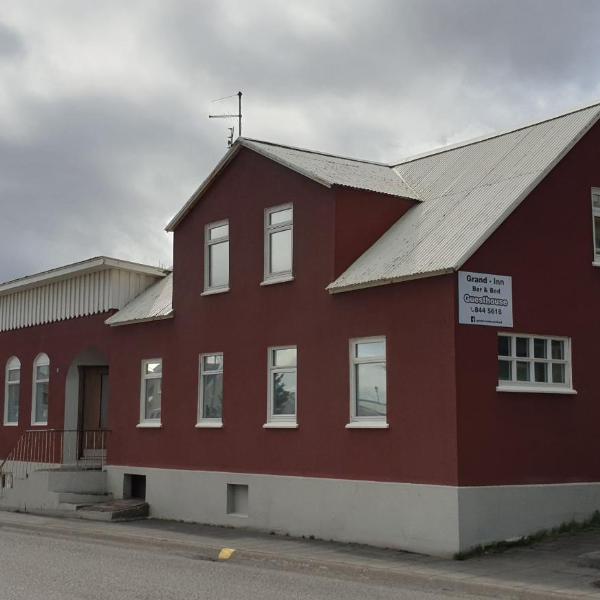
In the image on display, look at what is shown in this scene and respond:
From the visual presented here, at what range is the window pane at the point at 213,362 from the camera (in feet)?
64.9

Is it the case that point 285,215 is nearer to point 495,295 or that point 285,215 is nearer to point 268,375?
point 268,375

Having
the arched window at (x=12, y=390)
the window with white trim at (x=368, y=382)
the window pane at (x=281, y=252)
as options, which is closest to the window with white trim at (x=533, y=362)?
the window with white trim at (x=368, y=382)

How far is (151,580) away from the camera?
12.2 metres

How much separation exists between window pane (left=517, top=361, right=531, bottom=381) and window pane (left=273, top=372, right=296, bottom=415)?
4297mm

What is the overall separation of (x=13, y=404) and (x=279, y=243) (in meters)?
12.3

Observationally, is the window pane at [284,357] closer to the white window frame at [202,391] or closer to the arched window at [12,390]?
the white window frame at [202,391]

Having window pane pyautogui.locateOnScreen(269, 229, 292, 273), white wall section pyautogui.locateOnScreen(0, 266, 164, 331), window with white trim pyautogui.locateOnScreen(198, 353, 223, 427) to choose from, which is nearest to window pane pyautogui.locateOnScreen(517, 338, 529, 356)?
window pane pyautogui.locateOnScreen(269, 229, 292, 273)

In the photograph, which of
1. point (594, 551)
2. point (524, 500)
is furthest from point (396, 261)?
point (594, 551)

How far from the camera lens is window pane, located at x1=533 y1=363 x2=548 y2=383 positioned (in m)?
15.7

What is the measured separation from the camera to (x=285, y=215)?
60.8 feet

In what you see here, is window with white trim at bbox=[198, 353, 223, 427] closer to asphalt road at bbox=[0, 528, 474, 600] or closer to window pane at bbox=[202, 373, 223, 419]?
window pane at bbox=[202, 373, 223, 419]

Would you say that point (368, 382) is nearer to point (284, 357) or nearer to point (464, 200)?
point (284, 357)

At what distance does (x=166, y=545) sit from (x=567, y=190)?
29.5 ft

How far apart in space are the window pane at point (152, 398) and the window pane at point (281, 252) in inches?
178
